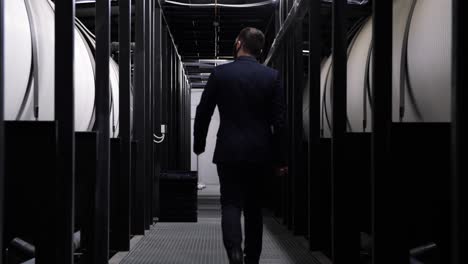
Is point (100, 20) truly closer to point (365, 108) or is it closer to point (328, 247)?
point (365, 108)

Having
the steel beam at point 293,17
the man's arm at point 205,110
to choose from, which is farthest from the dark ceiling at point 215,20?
the man's arm at point 205,110

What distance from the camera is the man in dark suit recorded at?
286 centimetres

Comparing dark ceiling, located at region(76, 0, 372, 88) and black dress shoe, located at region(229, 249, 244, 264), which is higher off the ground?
dark ceiling, located at region(76, 0, 372, 88)

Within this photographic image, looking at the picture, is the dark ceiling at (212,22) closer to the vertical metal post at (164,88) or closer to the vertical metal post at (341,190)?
the vertical metal post at (164,88)

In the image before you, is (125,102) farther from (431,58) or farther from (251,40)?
(431,58)

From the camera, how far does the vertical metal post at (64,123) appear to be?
239 centimetres

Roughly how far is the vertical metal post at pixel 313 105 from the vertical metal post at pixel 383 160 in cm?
167

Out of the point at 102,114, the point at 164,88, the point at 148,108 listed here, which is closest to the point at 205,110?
the point at 102,114

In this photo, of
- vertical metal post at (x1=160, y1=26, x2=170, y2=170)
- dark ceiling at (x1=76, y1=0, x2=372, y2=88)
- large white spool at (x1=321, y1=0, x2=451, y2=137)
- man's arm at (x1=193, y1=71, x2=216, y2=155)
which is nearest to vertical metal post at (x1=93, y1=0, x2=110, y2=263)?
man's arm at (x1=193, y1=71, x2=216, y2=155)

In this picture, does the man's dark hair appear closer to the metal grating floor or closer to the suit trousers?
the suit trousers

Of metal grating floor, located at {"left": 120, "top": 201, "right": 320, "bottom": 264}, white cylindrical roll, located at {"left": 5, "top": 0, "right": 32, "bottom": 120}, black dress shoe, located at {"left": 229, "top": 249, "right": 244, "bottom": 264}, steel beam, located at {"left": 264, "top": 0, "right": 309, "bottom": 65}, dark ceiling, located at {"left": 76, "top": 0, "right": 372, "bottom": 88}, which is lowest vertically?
metal grating floor, located at {"left": 120, "top": 201, "right": 320, "bottom": 264}

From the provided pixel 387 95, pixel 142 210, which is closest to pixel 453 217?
pixel 387 95

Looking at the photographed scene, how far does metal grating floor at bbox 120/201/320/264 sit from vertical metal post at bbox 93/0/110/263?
0.41m

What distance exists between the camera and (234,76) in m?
2.92
